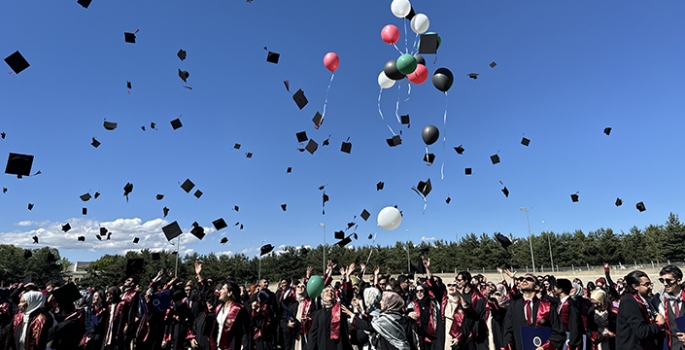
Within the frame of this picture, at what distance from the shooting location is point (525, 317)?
493 centimetres

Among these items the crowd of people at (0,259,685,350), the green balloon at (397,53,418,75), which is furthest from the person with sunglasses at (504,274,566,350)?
the green balloon at (397,53,418,75)

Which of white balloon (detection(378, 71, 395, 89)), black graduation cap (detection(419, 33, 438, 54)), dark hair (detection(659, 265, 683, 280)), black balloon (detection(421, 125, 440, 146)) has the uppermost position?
black graduation cap (detection(419, 33, 438, 54))

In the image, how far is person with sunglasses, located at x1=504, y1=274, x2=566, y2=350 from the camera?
4496 mm

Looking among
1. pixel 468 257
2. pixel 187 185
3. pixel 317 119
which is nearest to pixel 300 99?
pixel 317 119

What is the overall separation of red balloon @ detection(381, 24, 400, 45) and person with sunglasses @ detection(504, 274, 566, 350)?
5.40 metres

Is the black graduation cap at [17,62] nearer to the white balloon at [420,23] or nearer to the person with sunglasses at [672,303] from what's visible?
the white balloon at [420,23]

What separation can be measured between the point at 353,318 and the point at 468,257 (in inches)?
1684

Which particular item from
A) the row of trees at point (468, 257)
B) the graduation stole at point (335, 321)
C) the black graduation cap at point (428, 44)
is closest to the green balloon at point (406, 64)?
the black graduation cap at point (428, 44)

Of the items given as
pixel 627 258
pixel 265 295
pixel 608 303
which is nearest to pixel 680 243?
pixel 627 258

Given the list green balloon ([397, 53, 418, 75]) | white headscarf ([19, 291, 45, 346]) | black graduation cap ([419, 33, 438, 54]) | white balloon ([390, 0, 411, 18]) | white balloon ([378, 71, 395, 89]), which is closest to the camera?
white headscarf ([19, 291, 45, 346])

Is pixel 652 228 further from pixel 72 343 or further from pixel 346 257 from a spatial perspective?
pixel 72 343

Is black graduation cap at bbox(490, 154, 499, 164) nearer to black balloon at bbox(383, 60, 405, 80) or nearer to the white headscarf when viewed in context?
black balloon at bbox(383, 60, 405, 80)

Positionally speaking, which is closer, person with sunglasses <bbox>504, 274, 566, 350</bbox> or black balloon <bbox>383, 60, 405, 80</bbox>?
person with sunglasses <bbox>504, 274, 566, 350</bbox>

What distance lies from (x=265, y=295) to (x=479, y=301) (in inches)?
146
